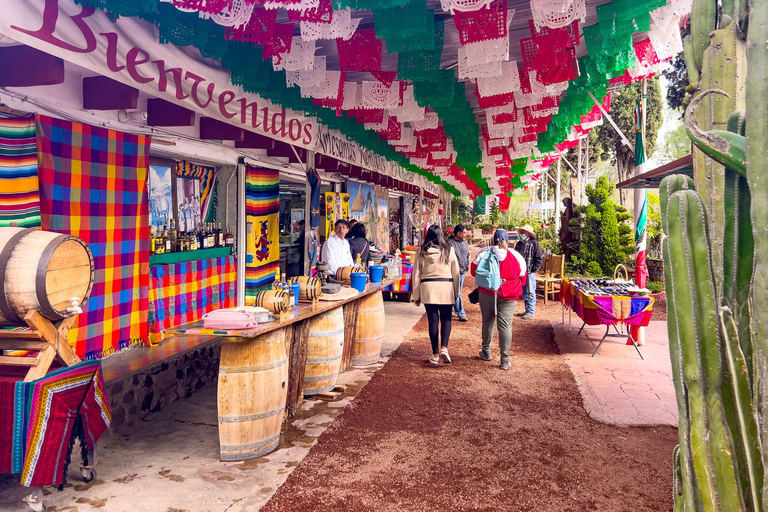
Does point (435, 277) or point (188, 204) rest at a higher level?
point (188, 204)

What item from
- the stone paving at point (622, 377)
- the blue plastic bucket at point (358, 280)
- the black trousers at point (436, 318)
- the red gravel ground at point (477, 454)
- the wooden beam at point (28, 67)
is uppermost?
the wooden beam at point (28, 67)

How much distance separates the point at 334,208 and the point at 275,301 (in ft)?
18.9

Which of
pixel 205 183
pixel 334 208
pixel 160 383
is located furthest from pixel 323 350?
pixel 334 208

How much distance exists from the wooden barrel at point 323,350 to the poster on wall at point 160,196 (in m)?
2.28

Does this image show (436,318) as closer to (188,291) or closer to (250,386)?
(188,291)

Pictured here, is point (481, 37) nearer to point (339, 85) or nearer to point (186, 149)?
point (339, 85)

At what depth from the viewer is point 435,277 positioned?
6266 millimetres

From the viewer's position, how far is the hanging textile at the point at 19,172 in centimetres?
350

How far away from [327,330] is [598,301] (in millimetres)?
3770

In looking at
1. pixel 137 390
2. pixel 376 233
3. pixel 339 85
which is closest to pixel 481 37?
pixel 339 85

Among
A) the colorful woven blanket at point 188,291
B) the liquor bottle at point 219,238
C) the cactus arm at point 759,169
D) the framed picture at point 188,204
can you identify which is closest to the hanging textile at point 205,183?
the framed picture at point 188,204

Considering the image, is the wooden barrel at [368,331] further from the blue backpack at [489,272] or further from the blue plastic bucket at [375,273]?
the blue backpack at [489,272]

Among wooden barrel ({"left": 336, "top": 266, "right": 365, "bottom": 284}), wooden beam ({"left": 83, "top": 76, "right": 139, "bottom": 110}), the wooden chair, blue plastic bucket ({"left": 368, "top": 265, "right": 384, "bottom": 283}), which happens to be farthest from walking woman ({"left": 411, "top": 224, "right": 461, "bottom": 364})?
the wooden chair

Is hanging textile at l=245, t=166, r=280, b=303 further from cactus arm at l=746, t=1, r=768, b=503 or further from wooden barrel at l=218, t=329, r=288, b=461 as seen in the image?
cactus arm at l=746, t=1, r=768, b=503
